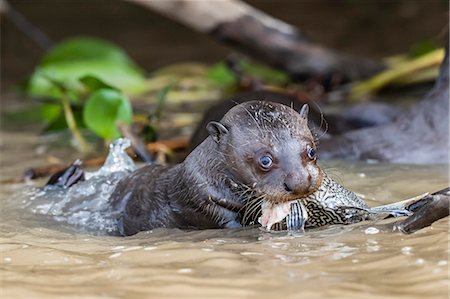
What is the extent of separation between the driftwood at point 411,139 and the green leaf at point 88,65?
2.29m

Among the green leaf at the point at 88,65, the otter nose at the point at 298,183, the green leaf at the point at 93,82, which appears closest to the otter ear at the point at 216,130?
the otter nose at the point at 298,183

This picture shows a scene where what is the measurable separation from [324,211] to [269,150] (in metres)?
0.23

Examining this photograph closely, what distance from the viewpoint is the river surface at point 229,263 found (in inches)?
74.0

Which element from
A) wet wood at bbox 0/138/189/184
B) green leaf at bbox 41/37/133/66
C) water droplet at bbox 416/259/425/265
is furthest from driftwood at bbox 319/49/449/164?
green leaf at bbox 41/37/133/66

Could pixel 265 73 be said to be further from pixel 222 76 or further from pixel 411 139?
pixel 411 139

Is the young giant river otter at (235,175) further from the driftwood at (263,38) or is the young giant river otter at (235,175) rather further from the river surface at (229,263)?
the driftwood at (263,38)

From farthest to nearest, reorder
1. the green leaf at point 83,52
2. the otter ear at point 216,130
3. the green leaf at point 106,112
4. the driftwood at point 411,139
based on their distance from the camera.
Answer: the green leaf at point 83,52 < the green leaf at point 106,112 < the driftwood at point 411,139 < the otter ear at point 216,130

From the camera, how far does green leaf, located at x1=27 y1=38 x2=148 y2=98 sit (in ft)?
18.3

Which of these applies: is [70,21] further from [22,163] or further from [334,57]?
[22,163]

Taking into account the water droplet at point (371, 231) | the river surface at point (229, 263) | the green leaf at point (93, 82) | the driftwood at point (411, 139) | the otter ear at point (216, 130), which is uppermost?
the green leaf at point (93, 82)

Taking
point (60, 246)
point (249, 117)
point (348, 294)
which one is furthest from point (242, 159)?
point (348, 294)

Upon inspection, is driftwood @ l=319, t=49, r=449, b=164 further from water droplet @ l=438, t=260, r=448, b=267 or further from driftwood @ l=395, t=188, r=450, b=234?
water droplet @ l=438, t=260, r=448, b=267

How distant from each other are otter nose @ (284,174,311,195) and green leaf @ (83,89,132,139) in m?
1.59

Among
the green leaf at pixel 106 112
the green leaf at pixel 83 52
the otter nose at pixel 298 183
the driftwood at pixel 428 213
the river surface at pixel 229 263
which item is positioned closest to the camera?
the river surface at pixel 229 263
